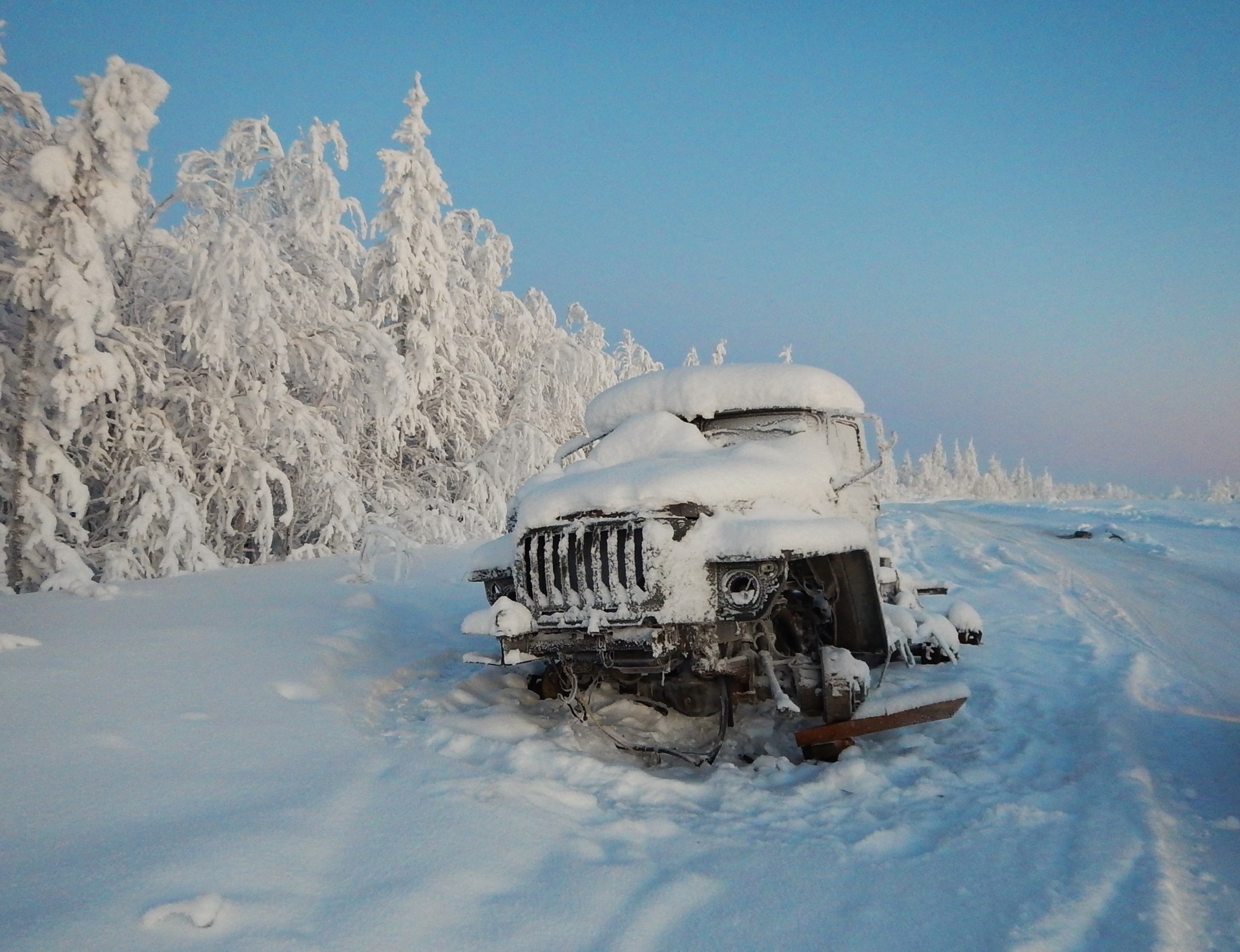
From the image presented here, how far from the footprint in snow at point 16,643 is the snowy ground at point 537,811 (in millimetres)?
29

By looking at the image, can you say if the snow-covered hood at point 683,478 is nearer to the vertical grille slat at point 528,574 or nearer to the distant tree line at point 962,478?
the vertical grille slat at point 528,574

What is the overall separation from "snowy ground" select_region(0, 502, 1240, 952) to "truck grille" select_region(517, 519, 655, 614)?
874mm

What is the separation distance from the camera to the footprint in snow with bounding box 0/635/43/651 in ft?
14.1

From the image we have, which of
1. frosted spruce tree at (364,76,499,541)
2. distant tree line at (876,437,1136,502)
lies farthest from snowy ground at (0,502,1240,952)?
distant tree line at (876,437,1136,502)

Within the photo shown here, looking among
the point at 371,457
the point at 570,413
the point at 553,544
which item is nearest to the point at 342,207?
the point at 371,457

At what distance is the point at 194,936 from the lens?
6.20 feet

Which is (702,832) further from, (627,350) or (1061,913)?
(627,350)

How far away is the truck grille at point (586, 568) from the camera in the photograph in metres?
3.70

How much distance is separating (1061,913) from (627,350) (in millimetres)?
36725

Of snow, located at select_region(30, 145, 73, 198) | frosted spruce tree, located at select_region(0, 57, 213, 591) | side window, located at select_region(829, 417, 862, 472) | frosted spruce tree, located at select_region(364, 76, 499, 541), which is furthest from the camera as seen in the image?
frosted spruce tree, located at select_region(364, 76, 499, 541)

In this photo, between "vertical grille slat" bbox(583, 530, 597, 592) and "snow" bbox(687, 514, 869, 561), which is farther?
"vertical grille slat" bbox(583, 530, 597, 592)

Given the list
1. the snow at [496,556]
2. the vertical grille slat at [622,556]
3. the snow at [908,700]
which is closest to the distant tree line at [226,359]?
the snow at [496,556]

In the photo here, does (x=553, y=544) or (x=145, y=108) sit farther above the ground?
(x=145, y=108)

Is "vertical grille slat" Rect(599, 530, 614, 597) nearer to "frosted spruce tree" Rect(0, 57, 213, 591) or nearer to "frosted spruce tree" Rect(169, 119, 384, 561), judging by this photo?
"frosted spruce tree" Rect(0, 57, 213, 591)
